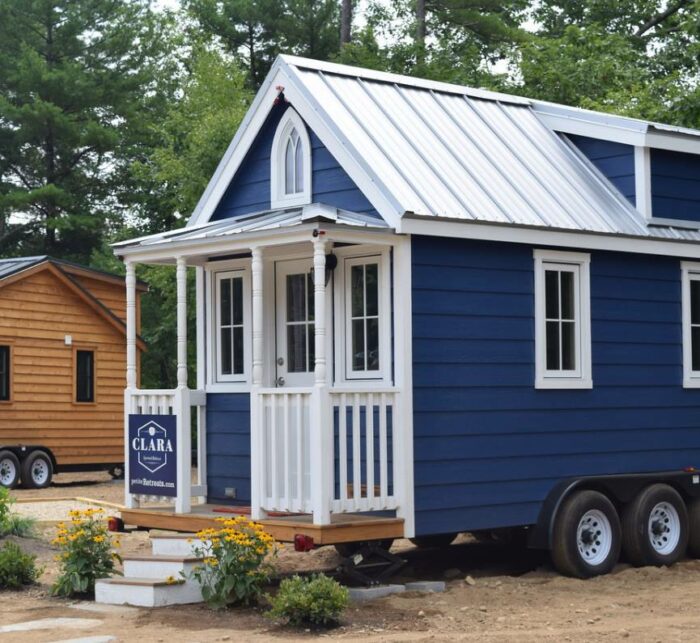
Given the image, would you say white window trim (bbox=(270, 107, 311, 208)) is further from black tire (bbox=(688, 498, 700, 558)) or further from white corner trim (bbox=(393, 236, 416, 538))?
black tire (bbox=(688, 498, 700, 558))

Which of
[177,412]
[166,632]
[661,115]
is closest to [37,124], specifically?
[661,115]

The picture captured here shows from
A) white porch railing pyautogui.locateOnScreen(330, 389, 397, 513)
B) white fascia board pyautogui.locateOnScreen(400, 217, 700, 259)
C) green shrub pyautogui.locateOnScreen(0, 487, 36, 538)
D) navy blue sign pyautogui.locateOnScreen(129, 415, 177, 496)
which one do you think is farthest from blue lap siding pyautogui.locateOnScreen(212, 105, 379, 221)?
green shrub pyautogui.locateOnScreen(0, 487, 36, 538)

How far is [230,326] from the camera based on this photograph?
13.6m

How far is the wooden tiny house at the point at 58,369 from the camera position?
80.7 ft

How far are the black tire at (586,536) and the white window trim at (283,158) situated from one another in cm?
375

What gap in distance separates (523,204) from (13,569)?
5663 millimetres

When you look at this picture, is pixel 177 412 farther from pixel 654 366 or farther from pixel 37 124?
pixel 37 124

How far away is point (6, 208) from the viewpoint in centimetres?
3966

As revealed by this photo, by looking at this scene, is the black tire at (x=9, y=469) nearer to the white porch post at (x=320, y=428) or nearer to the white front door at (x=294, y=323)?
the white front door at (x=294, y=323)

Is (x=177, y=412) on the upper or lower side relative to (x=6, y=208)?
lower

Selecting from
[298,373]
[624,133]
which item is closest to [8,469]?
[298,373]

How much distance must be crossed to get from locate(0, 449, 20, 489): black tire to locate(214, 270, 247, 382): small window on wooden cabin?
38.3 ft

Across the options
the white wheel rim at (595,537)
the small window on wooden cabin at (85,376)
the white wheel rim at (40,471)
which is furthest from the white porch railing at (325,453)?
the small window on wooden cabin at (85,376)

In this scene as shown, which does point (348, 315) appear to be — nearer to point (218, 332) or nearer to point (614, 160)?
point (218, 332)
